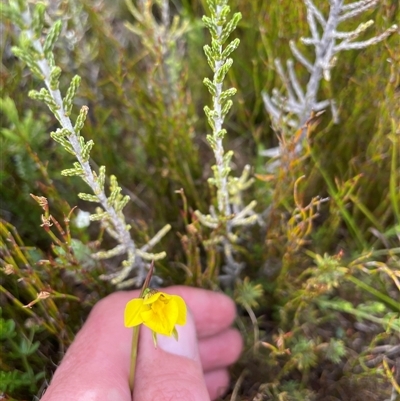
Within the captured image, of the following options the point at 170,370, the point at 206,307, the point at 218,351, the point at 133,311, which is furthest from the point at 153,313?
the point at 218,351

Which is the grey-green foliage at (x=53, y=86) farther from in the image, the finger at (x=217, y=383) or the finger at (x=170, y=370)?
the finger at (x=217, y=383)

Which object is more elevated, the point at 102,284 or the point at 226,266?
the point at 102,284

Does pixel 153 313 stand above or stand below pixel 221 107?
below

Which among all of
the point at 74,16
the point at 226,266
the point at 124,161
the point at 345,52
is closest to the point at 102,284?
the point at 226,266

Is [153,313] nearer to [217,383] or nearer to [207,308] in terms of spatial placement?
[207,308]

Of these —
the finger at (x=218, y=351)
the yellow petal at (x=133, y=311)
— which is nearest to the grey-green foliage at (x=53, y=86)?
the yellow petal at (x=133, y=311)

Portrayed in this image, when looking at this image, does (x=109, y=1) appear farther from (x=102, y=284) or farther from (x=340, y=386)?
(x=340, y=386)
